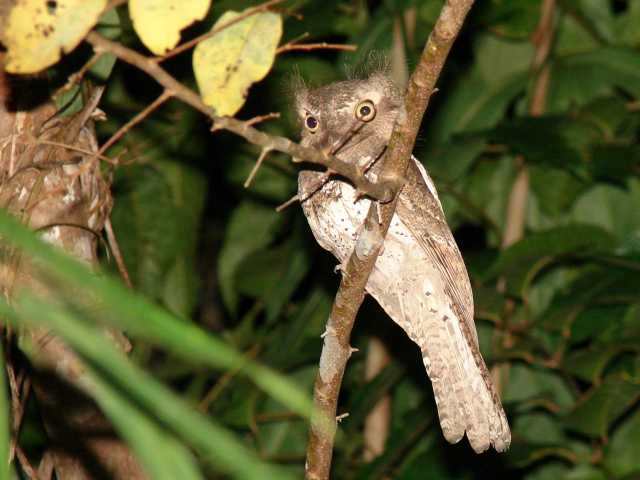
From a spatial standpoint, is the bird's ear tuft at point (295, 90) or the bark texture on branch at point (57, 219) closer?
the bark texture on branch at point (57, 219)

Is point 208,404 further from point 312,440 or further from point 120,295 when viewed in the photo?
point 120,295

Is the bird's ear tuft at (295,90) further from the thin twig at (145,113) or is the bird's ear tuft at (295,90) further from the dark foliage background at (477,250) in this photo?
the thin twig at (145,113)

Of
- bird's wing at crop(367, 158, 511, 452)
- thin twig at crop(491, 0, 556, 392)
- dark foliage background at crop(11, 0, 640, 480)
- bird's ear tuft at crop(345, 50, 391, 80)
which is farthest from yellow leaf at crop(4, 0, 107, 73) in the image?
thin twig at crop(491, 0, 556, 392)

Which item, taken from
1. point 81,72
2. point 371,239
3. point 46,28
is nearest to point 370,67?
point 371,239

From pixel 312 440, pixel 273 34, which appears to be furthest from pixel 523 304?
pixel 273 34

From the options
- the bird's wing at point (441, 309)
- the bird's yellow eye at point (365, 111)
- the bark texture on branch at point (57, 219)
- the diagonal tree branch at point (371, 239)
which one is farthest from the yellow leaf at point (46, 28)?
the bird's yellow eye at point (365, 111)

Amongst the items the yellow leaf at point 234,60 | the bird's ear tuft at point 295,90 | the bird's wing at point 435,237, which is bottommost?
the bird's wing at point 435,237
